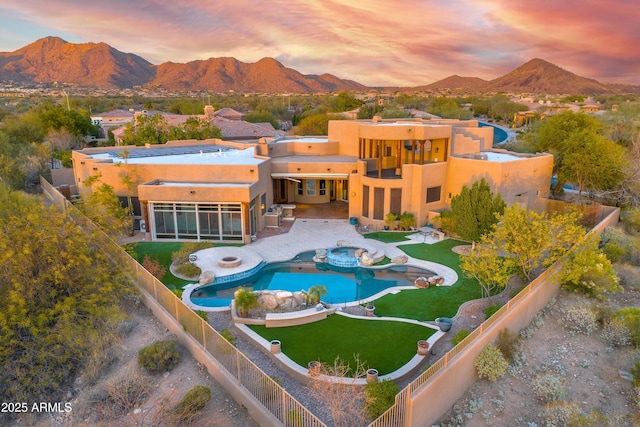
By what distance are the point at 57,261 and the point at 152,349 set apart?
475 centimetres

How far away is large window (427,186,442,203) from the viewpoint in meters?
27.4

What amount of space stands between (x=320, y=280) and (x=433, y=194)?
11.8 m

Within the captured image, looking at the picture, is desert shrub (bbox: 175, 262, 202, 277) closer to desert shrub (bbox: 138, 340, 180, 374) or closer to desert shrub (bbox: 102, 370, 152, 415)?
desert shrub (bbox: 138, 340, 180, 374)

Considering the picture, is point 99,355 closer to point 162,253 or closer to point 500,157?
point 162,253

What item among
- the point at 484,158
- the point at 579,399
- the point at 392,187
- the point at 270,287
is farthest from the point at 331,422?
the point at 484,158

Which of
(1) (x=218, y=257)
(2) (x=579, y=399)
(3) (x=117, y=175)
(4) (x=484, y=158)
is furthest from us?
(4) (x=484, y=158)

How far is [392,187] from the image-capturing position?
2655 centimetres

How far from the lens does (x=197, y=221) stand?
24.3 metres

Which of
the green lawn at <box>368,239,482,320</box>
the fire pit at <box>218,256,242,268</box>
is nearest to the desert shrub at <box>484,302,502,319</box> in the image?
the green lawn at <box>368,239,482,320</box>

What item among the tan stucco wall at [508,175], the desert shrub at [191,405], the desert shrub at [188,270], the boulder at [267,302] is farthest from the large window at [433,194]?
the desert shrub at [191,405]

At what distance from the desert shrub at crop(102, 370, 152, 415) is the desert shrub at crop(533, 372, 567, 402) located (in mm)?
10810

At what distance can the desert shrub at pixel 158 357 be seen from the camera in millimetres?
12141

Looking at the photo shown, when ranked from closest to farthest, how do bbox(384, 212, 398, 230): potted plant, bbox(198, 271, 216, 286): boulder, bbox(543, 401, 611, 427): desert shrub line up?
bbox(543, 401, 611, 427): desert shrub → bbox(198, 271, 216, 286): boulder → bbox(384, 212, 398, 230): potted plant

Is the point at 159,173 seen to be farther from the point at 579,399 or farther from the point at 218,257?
the point at 579,399
